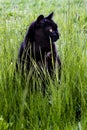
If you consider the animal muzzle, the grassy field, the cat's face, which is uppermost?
the cat's face

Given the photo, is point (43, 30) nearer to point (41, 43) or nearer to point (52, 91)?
point (41, 43)

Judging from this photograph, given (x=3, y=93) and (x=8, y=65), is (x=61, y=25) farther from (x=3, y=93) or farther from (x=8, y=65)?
(x=3, y=93)

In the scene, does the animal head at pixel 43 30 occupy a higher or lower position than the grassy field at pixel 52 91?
higher

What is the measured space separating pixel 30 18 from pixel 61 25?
0.40 m

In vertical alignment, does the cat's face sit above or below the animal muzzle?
above

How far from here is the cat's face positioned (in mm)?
3390

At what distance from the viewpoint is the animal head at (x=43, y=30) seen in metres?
3.39

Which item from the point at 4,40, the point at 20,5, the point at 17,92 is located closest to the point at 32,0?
the point at 20,5

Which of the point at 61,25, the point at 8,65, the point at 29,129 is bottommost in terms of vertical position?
the point at 29,129

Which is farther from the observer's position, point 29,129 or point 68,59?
point 68,59

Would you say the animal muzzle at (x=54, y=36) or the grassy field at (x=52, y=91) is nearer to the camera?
the grassy field at (x=52, y=91)

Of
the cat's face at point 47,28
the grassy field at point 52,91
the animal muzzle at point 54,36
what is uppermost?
the cat's face at point 47,28

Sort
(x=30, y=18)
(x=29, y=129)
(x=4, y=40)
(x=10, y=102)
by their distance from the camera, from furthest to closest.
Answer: (x=30, y=18) → (x=4, y=40) → (x=10, y=102) → (x=29, y=129)

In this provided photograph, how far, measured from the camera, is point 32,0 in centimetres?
770
